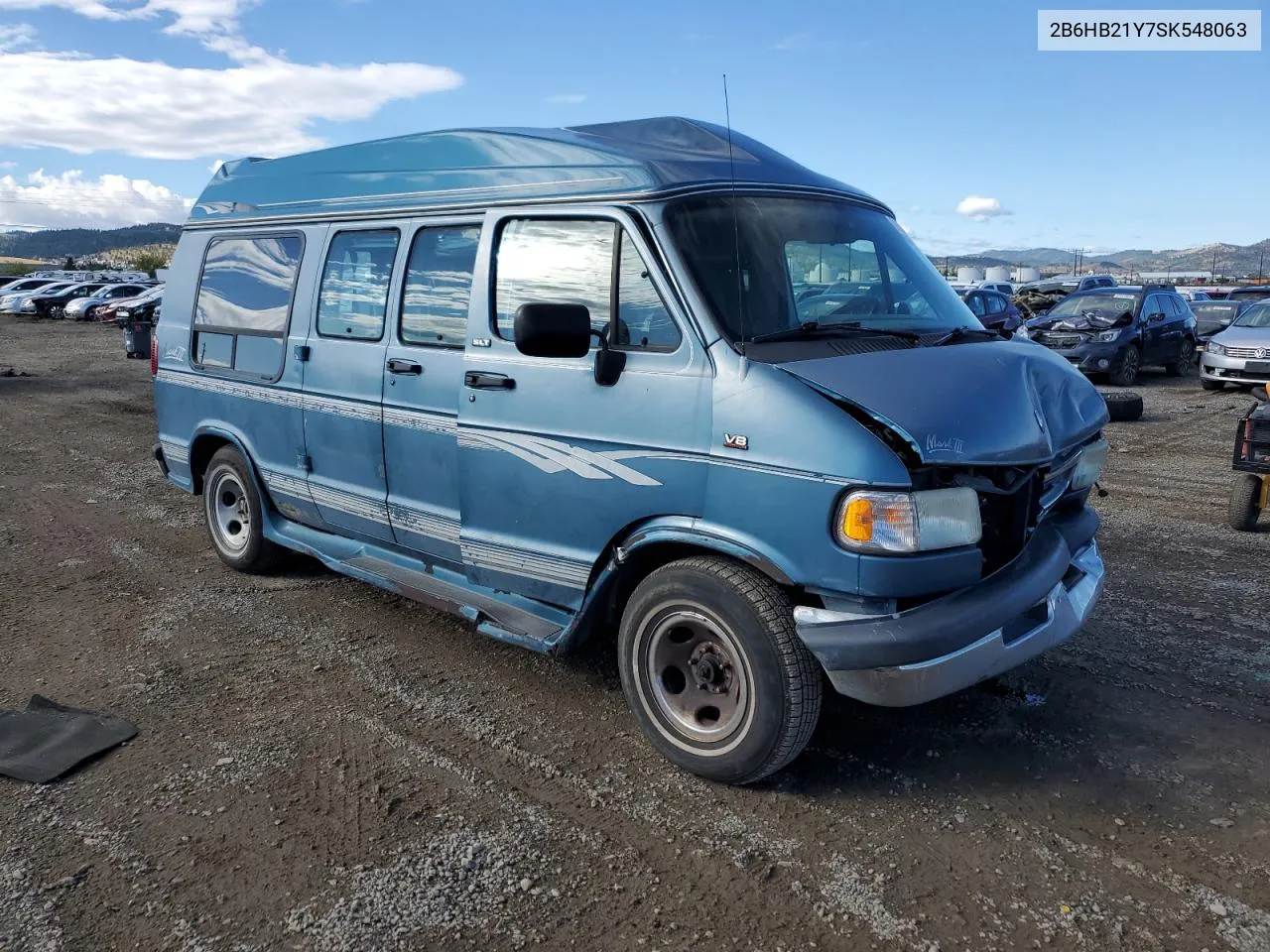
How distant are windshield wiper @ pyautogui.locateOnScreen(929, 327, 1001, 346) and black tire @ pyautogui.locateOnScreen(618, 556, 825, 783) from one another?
1.38 meters

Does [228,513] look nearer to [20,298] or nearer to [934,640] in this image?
[934,640]

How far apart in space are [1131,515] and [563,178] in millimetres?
5934

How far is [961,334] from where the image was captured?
4.32 meters

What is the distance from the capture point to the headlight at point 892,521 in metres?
3.24

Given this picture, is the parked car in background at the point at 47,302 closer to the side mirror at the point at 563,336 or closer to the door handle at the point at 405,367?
the door handle at the point at 405,367

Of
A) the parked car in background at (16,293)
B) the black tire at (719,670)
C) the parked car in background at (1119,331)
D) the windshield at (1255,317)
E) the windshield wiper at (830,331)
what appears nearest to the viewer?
the black tire at (719,670)

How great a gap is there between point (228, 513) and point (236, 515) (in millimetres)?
93

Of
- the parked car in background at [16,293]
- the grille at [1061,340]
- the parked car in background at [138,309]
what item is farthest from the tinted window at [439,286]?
the parked car in background at [16,293]

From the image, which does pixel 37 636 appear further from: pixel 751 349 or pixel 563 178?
pixel 751 349

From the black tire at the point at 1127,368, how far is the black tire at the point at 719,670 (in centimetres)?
1564

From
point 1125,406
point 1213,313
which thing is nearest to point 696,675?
point 1125,406

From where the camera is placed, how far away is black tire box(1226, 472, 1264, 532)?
738 centimetres

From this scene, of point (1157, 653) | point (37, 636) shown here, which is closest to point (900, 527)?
point (1157, 653)

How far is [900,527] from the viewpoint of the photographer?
3254 millimetres
